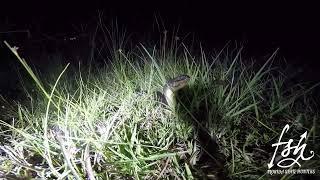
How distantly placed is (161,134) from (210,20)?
60.9 inches


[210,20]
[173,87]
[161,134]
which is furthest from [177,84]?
[210,20]

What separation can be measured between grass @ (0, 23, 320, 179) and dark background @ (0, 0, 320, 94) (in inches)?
29.3

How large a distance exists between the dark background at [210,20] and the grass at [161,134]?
29.3 inches

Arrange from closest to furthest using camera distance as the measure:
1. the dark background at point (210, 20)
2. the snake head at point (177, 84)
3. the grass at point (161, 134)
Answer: the grass at point (161, 134)
the snake head at point (177, 84)
the dark background at point (210, 20)

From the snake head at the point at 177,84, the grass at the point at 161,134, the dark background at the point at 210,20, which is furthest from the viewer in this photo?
the dark background at the point at 210,20

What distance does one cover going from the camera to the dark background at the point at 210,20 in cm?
219

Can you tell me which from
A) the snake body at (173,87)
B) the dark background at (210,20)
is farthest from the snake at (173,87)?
the dark background at (210,20)

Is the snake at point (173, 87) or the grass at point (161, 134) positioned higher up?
the snake at point (173, 87)

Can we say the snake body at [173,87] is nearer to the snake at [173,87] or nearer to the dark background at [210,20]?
the snake at [173,87]

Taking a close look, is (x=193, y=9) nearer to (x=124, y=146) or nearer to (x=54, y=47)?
(x=54, y=47)

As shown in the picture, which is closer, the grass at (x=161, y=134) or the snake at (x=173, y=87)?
the grass at (x=161, y=134)

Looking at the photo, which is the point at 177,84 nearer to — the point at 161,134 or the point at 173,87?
the point at 173,87

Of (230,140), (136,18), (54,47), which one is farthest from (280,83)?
(54,47)

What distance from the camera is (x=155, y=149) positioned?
115 cm
